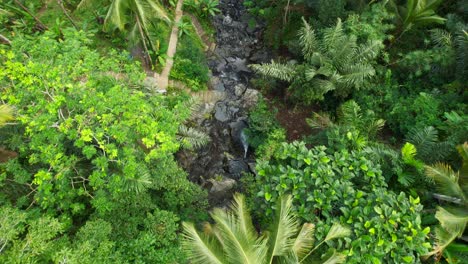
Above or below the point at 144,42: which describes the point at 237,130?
Result: below

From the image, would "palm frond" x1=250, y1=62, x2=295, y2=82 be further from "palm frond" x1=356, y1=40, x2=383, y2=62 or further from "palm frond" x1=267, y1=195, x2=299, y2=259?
"palm frond" x1=267, y1=195, x2=299, y2=259

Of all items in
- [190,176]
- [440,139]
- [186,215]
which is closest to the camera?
[186,215]

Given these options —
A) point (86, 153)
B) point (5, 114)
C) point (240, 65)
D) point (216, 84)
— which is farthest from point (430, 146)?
point (5, 114)

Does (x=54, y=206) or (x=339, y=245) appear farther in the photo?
(x=54, y=206)

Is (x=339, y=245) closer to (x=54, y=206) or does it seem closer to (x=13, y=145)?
(x=54, y=206)

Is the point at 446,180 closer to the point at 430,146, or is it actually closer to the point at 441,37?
the point at 430,146

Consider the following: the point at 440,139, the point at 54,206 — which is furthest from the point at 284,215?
the point at 440,139
